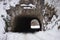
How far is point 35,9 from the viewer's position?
13.0 metres

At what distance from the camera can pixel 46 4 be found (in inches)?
501

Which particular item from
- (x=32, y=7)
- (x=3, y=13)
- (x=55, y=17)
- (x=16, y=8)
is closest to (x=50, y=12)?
(x=55, y=17)

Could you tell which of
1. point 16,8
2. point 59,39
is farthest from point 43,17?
point 59,39

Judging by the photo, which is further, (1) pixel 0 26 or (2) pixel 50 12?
(2) pixel 50 12

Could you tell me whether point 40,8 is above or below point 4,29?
above

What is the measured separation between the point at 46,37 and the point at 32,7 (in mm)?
3975

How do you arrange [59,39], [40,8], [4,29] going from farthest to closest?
1. [40,8]
2. [4,29]
3. [59,39]

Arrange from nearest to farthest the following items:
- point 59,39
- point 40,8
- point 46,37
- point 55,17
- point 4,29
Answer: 1. point 59,39
2. point 46,37
3. point 4,29
4. point 55,17
5. point 40,8

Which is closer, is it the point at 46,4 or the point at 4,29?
the point at 4,29

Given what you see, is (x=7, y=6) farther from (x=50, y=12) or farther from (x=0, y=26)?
(x=50, y=12)

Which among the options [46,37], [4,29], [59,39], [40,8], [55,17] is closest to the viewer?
[59,39]

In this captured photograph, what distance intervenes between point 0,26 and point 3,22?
0.44 meters

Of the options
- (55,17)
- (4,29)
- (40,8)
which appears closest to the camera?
(4,29)

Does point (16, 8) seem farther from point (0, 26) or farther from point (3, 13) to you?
point (0, 26)
